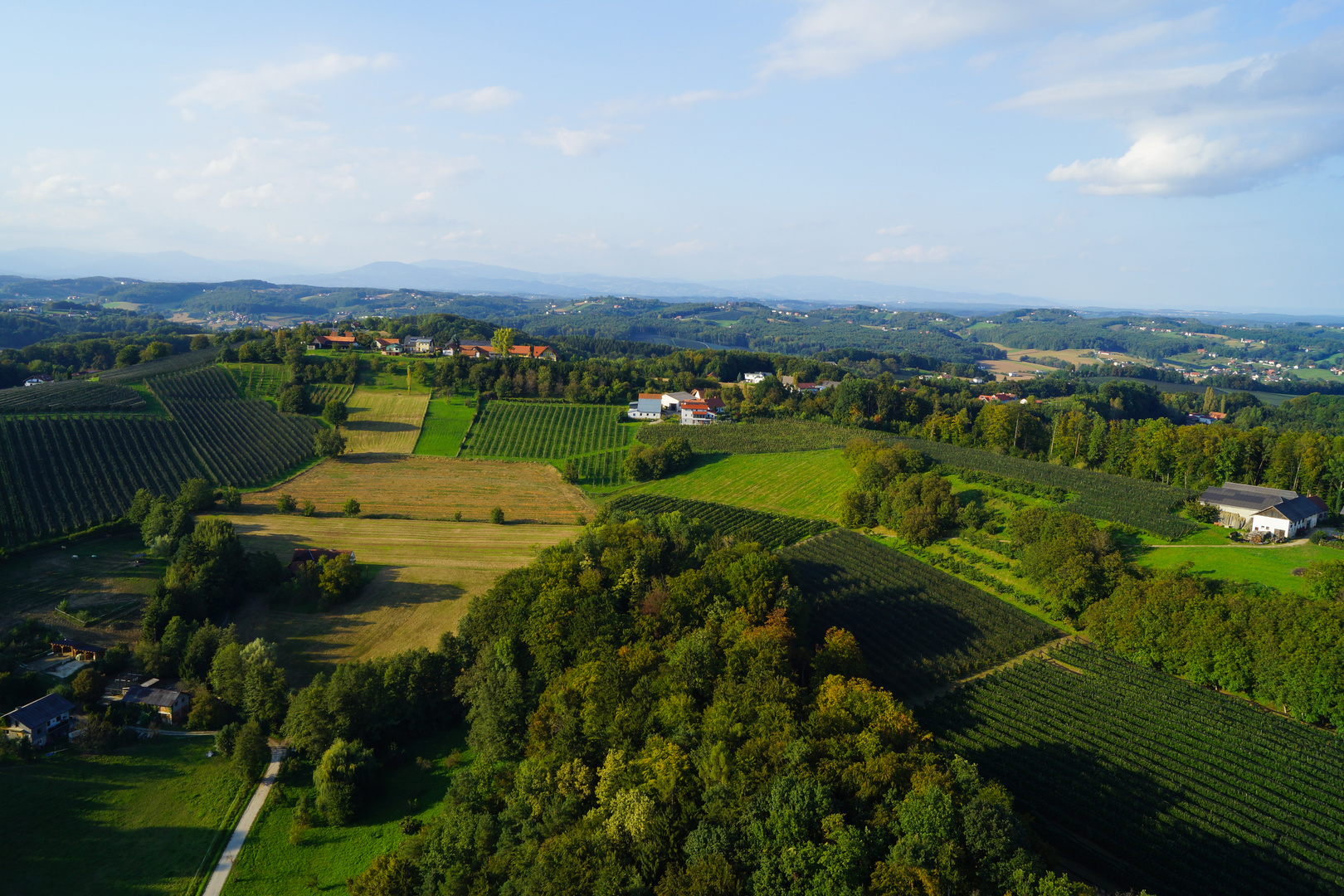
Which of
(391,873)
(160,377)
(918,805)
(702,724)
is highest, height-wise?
(160,377)

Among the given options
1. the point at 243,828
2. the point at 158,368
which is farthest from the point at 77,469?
the point at 243,828

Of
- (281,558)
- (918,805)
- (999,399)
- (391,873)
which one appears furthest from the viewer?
(999,399)

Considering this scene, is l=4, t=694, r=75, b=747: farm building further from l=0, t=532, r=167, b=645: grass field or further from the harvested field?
the harvested field

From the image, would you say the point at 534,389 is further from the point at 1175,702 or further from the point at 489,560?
the point at 1175,702

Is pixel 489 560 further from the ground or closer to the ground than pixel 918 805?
closer to the ground

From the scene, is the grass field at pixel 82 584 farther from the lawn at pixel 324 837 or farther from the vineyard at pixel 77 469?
the lawn at pixel 324 837

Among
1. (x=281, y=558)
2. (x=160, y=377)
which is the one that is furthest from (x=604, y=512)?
(x=160, y=377)
